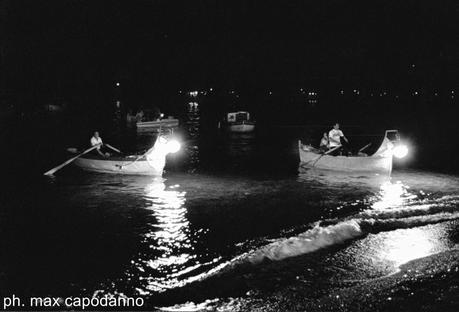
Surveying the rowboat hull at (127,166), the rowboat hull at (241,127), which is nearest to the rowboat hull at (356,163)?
the rowboat hull at (127,166)

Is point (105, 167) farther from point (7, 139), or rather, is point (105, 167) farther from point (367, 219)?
point (7, 139)

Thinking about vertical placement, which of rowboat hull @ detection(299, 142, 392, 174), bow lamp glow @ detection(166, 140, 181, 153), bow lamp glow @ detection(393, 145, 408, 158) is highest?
bow lamp glow @ detection(166, 140, 181, 153)

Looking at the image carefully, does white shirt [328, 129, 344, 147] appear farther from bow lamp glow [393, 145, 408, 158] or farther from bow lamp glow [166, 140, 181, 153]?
bow lamp glow [166, 140, 181, 153]

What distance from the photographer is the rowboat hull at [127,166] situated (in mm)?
19531

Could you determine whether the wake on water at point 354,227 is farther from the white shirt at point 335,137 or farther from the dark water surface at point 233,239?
the white shirt at point 335,137

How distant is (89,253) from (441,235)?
884 centimetres

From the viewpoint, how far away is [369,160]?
788 inches

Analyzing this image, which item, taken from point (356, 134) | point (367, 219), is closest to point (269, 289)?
point (367, 219)

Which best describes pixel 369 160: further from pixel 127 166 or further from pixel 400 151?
pixel 127 166

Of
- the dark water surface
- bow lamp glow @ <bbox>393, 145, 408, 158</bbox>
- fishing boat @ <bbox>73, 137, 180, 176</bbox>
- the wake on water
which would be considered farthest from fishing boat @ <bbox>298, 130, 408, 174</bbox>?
fishing boat @ <bbox>73, 137, 180, 176</bbox>

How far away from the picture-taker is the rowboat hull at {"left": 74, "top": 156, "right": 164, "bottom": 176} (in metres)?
19.5

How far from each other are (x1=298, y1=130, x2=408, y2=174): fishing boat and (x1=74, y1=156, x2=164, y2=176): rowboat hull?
27.2 feet

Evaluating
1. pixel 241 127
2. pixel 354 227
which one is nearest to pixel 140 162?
pixel 354 227

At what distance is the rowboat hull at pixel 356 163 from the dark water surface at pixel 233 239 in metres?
0.86
